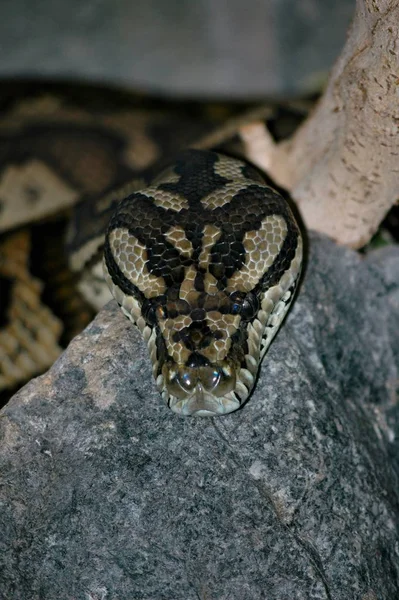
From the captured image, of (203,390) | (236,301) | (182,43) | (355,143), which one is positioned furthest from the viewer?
(182,43)

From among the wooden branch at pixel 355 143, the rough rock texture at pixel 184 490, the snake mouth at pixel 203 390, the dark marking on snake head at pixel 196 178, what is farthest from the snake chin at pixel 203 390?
the wooden branch at pixel 355 143

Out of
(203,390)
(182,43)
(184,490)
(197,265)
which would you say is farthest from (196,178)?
(182,43)

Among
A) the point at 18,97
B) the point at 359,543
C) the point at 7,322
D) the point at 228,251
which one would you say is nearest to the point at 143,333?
the point at 228,251

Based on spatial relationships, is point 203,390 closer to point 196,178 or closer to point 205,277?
point 205,277

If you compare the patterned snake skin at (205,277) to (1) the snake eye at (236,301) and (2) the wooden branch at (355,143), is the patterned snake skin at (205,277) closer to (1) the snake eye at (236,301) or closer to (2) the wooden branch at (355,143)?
(1) the snake eye at (236,301)

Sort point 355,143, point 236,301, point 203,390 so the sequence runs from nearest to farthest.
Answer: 1. point 203,390
2. point 236,301
3. point 355,143

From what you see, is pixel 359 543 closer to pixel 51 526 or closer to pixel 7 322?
pixel 51 526

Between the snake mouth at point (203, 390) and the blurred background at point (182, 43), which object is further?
the blurred background at point (182, 43)

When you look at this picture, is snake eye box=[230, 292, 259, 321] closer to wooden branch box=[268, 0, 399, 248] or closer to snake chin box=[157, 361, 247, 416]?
snake chin box=[157, 361, 247, 416]

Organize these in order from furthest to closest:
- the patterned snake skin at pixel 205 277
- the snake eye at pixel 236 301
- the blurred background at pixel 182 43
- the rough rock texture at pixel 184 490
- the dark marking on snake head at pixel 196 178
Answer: the blurred background at pixel 182 43
the dark marking on snake head at pixel 196 178
the snake eye at pixel 236 301
the patterned snake skin at pixel 205 277
the rough rock texture at pixel 184 490
